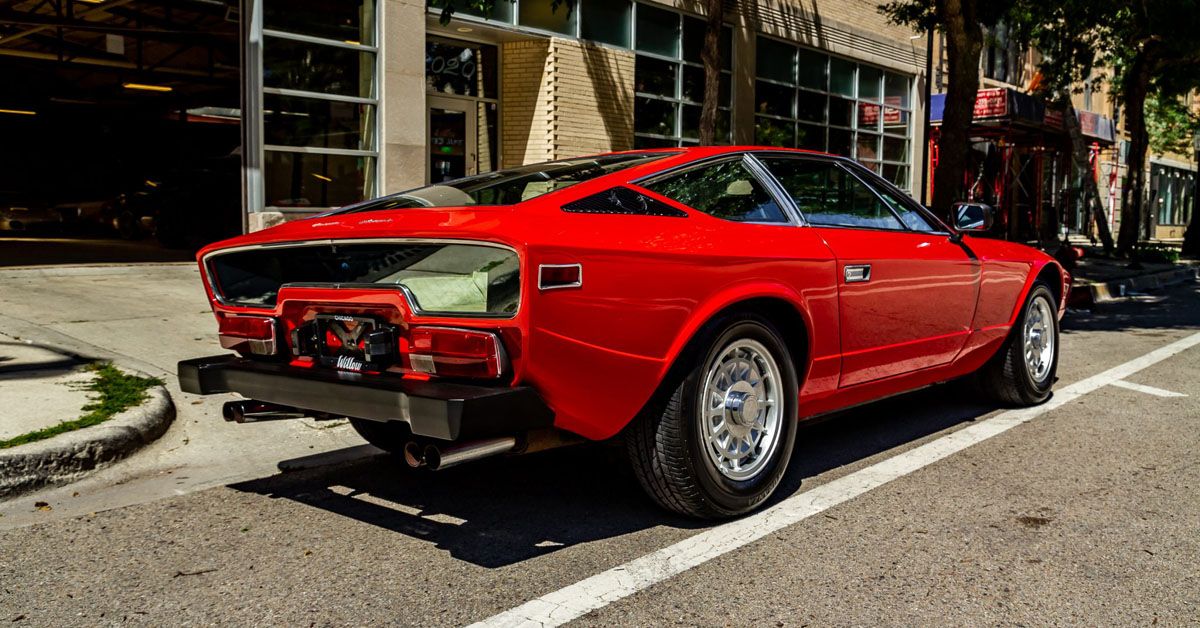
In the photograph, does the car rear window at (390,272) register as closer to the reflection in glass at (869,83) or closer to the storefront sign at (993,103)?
the reflection in glass at (869,83)

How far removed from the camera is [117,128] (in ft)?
89.5

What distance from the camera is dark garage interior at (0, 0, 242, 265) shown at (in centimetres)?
1582

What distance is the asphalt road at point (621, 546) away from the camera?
3254 millimetres

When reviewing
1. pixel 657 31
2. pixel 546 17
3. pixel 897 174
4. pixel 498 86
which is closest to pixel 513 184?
pixel 546 17

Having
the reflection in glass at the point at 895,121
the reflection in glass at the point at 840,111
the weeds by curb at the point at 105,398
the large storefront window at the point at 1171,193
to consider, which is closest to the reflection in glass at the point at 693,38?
the reflection in glass at the point at 840,111

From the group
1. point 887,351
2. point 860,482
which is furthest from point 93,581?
point 887,351

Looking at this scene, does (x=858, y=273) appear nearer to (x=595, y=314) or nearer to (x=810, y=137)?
(x=595, y=314)

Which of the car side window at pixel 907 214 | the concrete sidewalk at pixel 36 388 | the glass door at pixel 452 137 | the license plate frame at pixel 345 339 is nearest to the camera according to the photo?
the license plate frame at pixel 345 339

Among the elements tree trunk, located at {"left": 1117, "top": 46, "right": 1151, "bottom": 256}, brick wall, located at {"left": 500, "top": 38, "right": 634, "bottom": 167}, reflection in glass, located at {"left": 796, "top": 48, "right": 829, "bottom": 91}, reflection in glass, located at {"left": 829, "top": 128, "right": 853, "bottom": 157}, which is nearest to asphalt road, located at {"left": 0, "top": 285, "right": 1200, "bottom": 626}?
brick wall, located at {"left": 500, "top": 38, "right": 634, "bottom": 167}

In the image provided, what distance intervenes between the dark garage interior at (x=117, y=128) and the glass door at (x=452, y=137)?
319cm

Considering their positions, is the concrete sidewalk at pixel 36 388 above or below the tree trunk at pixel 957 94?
below

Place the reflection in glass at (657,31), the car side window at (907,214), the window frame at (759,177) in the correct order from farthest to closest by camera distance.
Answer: the reflection in glass at (657,31) → the car side window at (907,214) → the window frame at (759,177)

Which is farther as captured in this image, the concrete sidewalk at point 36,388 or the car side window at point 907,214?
the car side window at point 907,214

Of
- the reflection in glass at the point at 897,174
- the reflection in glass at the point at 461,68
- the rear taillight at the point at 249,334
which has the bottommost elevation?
the rear taillight at the point at 249,334
